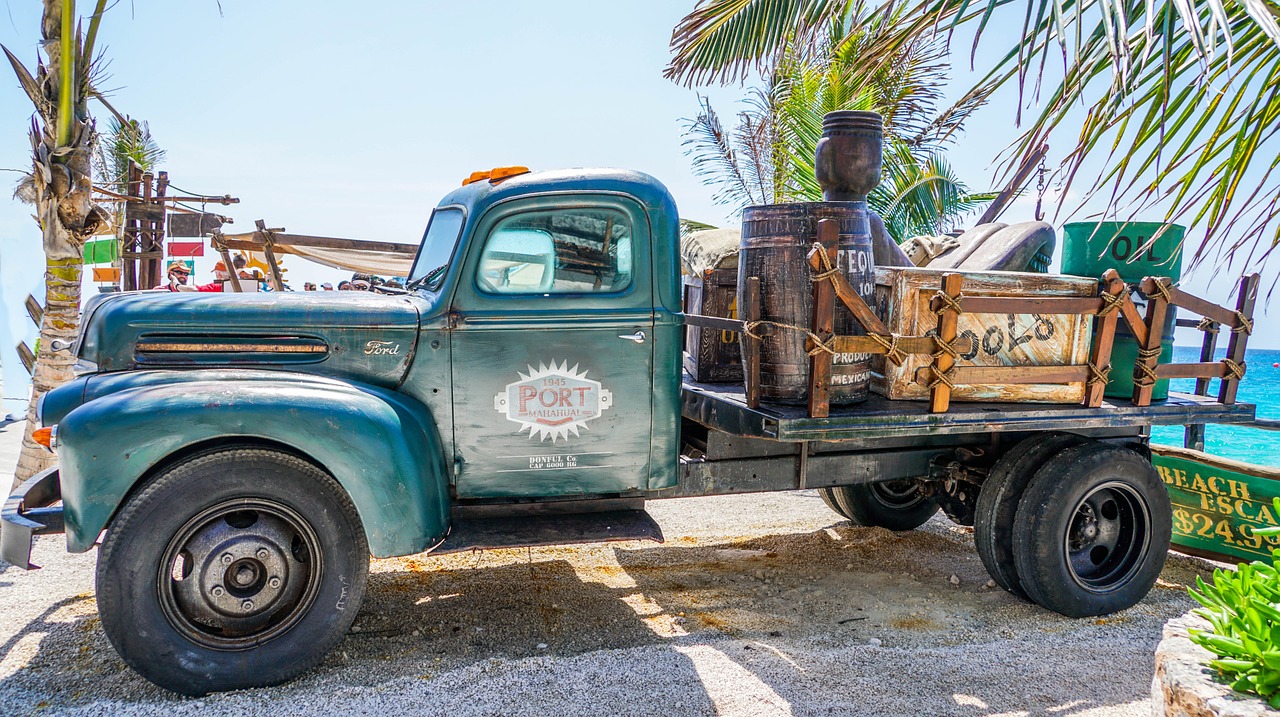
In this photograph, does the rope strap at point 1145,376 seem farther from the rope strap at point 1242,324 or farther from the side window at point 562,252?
the side window at point 562,252

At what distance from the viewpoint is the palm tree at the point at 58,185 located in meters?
5.99

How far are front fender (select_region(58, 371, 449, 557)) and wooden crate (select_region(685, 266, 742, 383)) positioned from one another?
5.27 ft

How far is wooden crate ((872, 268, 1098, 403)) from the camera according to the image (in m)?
3.88

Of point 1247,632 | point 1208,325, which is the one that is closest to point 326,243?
point 1208,325

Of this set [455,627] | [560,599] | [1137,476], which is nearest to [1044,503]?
[1137,476]

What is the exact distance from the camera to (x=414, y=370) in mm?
3672

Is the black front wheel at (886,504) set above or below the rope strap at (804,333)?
below

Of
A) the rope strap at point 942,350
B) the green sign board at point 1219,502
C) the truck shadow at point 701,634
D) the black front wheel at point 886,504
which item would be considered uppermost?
the rope strap at point 942,350

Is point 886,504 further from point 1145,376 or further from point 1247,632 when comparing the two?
point 1247,632

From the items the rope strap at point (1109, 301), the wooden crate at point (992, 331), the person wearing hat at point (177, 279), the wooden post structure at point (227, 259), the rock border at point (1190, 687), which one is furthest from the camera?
the person wearing hat at point (177, 279)

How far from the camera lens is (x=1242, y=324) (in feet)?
14.6

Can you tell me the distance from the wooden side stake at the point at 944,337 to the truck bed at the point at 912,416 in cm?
7

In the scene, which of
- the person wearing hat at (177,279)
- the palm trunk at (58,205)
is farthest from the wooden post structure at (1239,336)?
the person wearing hat at (177,279)

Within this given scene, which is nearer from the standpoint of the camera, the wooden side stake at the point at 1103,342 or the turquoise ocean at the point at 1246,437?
the wooden side stake at the point at 1103,342
